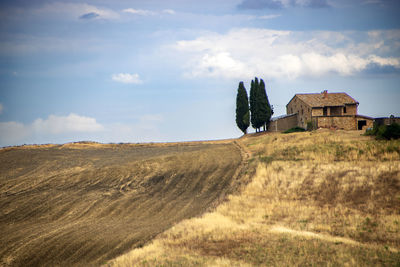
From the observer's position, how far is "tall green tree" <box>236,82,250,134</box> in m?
75.0

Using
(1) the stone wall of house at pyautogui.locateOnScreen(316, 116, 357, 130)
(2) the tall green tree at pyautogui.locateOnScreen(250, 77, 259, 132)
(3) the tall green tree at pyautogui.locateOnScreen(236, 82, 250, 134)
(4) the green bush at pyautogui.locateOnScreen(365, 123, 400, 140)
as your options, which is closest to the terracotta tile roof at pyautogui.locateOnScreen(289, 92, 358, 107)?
(1) the stone wall of house at pyautogui.locateOnScreen(316, 116, 357, 130)

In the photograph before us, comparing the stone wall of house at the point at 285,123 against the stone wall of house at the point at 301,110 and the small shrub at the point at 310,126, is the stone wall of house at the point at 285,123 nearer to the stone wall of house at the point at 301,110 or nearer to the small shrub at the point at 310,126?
the stone wall of house at the point at 301,110

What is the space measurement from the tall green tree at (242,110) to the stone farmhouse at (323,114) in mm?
5457

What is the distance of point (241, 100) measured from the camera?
252 ft

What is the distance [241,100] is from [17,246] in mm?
61616

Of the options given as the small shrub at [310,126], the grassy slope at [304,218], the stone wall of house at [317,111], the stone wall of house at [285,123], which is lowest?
the grassy slope at [304,218]

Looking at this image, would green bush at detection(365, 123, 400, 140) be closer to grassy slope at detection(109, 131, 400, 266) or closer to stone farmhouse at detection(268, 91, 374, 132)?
grassy slope at detection(109, 131, 400, 266)

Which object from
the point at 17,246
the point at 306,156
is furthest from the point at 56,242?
the point at 306,156

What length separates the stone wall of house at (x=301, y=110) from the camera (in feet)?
205

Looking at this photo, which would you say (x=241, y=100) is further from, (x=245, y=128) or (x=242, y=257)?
(x=242, y=257)

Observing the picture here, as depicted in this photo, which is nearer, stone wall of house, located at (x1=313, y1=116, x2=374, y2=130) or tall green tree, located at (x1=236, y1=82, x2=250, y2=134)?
stone wall of house, located at (x1=313, y1=116, x2=374, y2=130)

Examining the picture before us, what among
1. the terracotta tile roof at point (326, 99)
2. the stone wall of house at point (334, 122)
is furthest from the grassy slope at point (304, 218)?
the terracotta tile roof at point (326, 99)

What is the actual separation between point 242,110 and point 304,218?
179 feet

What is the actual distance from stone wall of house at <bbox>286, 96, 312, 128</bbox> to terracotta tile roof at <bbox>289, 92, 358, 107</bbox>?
0.96 meters
